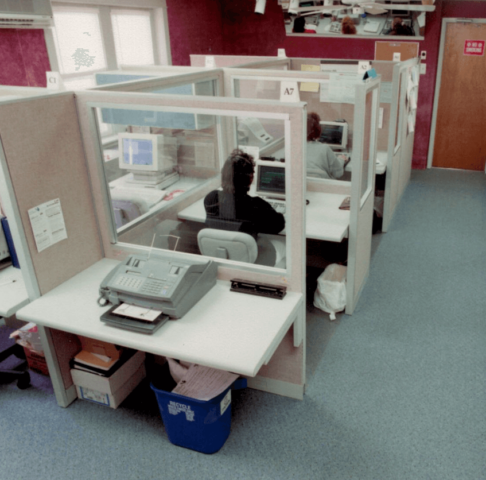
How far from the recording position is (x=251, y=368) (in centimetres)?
147

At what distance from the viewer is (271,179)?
2.92 metres

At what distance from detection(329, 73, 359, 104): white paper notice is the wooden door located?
2.89m

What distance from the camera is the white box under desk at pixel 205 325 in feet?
5.09

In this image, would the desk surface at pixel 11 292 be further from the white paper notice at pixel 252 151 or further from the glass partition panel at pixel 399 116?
the glass partition panel at pixel 399 116

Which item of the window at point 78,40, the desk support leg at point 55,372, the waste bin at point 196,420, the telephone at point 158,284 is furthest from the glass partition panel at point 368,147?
the window at point 78,40

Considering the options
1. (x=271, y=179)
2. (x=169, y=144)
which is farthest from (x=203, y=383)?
(x=169, y=144)

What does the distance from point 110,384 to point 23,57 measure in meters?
2.68

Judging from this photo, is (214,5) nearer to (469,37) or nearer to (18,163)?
(469,37)

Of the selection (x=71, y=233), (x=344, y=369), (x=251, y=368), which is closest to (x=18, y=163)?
(x=71, y=233)

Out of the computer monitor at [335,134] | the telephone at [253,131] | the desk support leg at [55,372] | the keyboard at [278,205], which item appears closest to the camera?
the desk support leg at [55,372]

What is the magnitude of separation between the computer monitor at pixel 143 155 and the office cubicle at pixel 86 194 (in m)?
0.88

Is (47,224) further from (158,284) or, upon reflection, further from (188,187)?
(188,187)

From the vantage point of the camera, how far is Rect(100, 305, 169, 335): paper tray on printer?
1.66 metres

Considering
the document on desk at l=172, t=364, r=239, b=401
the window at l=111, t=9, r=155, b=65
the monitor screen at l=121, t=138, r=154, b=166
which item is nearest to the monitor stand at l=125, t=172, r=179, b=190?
the monitor screen at l=121, t=138, r=154, b=166
